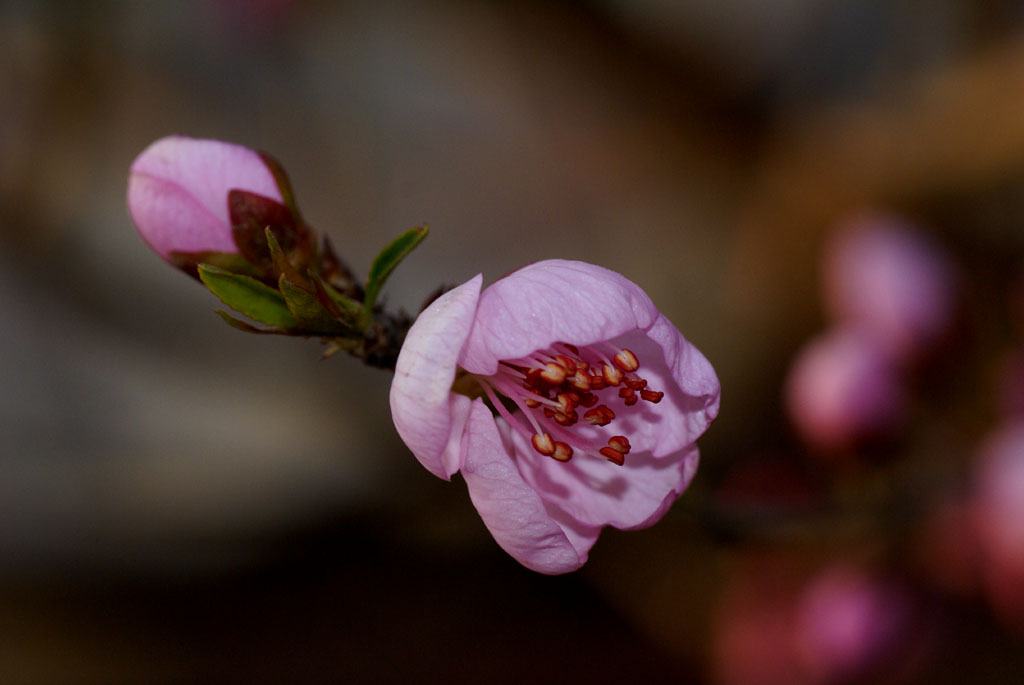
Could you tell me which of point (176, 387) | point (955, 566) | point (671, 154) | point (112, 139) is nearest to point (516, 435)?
point (955, 566)

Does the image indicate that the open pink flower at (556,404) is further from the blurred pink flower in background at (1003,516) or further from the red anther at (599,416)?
the blurred pink flower in background at (1003,516)

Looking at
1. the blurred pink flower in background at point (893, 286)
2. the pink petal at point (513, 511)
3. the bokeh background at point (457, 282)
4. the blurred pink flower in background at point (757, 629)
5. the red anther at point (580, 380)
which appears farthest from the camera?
the blurred pink flower in background at point (757, 629)

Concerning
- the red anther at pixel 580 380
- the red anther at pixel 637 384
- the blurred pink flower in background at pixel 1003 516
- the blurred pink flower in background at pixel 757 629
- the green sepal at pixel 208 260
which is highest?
the green sepal at pixel 208 260

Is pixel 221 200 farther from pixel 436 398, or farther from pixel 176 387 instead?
pixel 176 387

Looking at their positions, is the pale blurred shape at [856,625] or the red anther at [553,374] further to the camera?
the pale blurred shape at [856,625]

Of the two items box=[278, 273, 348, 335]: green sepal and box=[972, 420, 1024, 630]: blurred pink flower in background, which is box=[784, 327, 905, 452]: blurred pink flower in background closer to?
box=[972, 420, 1024, 630]: blurred pink flower in background

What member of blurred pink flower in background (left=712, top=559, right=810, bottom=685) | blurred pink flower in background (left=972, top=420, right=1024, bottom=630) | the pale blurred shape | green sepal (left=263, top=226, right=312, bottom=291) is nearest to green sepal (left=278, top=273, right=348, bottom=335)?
green sepal (left=263, top=226, right=312, bottom=291)

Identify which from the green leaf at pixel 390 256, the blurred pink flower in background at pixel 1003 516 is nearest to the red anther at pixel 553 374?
the green leaf at pixel 390 256
